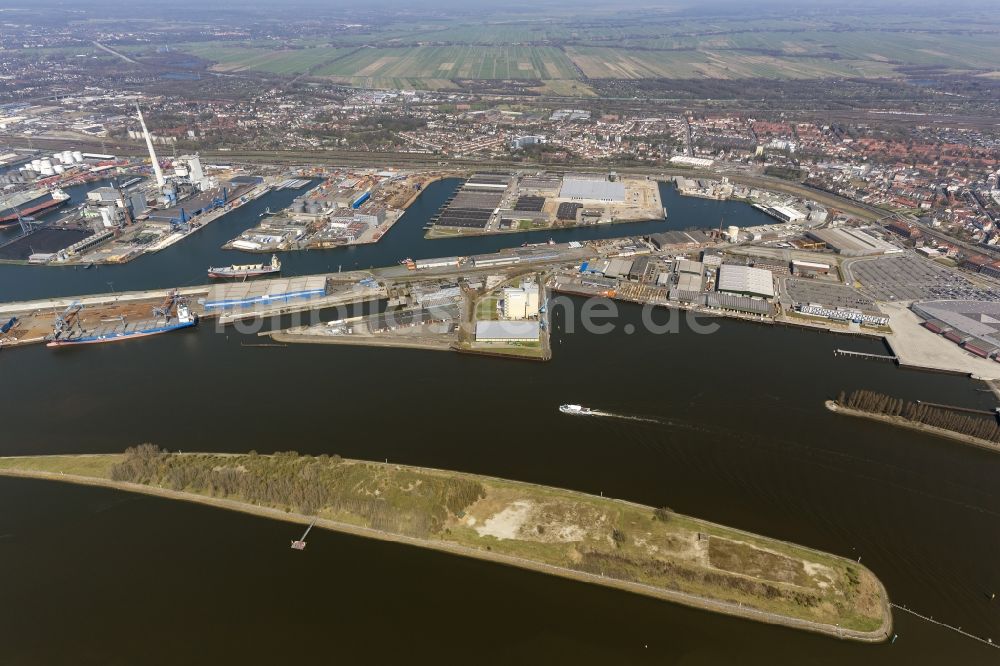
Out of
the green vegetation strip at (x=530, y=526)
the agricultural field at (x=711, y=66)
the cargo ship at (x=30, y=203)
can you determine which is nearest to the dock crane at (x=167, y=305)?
the green vegetation strip at (x=530, y=526)

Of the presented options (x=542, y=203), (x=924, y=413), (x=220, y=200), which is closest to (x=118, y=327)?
(x=220, y=200)

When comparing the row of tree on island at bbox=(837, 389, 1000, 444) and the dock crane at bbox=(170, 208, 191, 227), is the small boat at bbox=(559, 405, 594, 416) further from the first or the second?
the dock crane at bbox=(170, 208, 191, 227)

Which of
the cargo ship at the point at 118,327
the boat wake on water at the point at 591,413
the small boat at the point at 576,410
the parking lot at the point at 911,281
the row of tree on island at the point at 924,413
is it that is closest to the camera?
the row of tree on island at the point at 924,413

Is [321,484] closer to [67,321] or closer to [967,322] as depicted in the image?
[67,321]

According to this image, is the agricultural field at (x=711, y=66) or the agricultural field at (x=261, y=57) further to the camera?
the agricultural field at (x=261, y=57)

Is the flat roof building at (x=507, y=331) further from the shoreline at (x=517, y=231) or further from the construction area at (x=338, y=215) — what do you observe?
the construction area at (x=338, y=215)

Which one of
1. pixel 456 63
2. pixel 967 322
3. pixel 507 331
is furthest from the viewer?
pixel 456 63

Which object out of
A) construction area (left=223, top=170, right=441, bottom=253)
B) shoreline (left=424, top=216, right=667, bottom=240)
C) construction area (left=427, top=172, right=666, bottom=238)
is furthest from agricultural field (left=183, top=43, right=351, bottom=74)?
shoreline (left=424, top=216, right=667, bottom=240)
